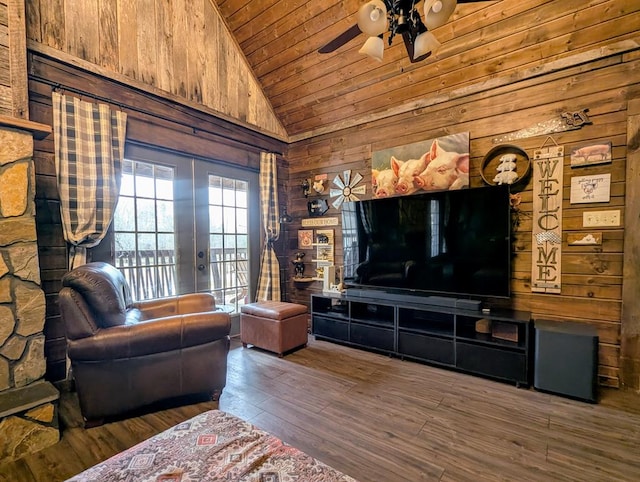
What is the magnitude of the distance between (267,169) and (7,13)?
8.22 feet

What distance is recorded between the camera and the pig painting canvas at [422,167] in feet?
9.84

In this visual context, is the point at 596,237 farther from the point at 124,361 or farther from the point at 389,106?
the point at 124,361

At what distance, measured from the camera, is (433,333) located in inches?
110

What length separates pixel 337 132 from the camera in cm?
392

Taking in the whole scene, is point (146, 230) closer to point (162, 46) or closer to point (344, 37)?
point (162, 46)

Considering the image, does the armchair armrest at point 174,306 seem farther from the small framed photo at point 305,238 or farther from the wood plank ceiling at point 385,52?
the wood plank ceiling at point 385,52

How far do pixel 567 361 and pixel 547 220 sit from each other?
1.15m

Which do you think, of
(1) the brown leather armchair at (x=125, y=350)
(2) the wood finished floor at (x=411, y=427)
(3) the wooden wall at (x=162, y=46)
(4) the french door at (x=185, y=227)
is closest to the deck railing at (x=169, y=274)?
(4) the french door at (x=185, y=227)

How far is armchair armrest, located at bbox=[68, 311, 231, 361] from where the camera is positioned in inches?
71.5

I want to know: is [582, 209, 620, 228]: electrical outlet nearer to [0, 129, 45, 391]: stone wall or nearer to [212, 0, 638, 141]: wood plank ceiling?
[212, 0, 638, 141]: wood plank ceiling

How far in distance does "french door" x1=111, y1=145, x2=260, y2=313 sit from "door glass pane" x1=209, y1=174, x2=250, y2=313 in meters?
0.01

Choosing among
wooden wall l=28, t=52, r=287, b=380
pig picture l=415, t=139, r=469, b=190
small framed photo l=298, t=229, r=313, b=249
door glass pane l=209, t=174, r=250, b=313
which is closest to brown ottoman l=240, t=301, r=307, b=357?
door glass pane l=209, t=174, r=250, b=313

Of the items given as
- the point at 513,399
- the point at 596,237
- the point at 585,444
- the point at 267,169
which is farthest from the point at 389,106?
the point at 585,444

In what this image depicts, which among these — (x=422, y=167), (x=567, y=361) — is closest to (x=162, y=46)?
(x=422, y=167)
